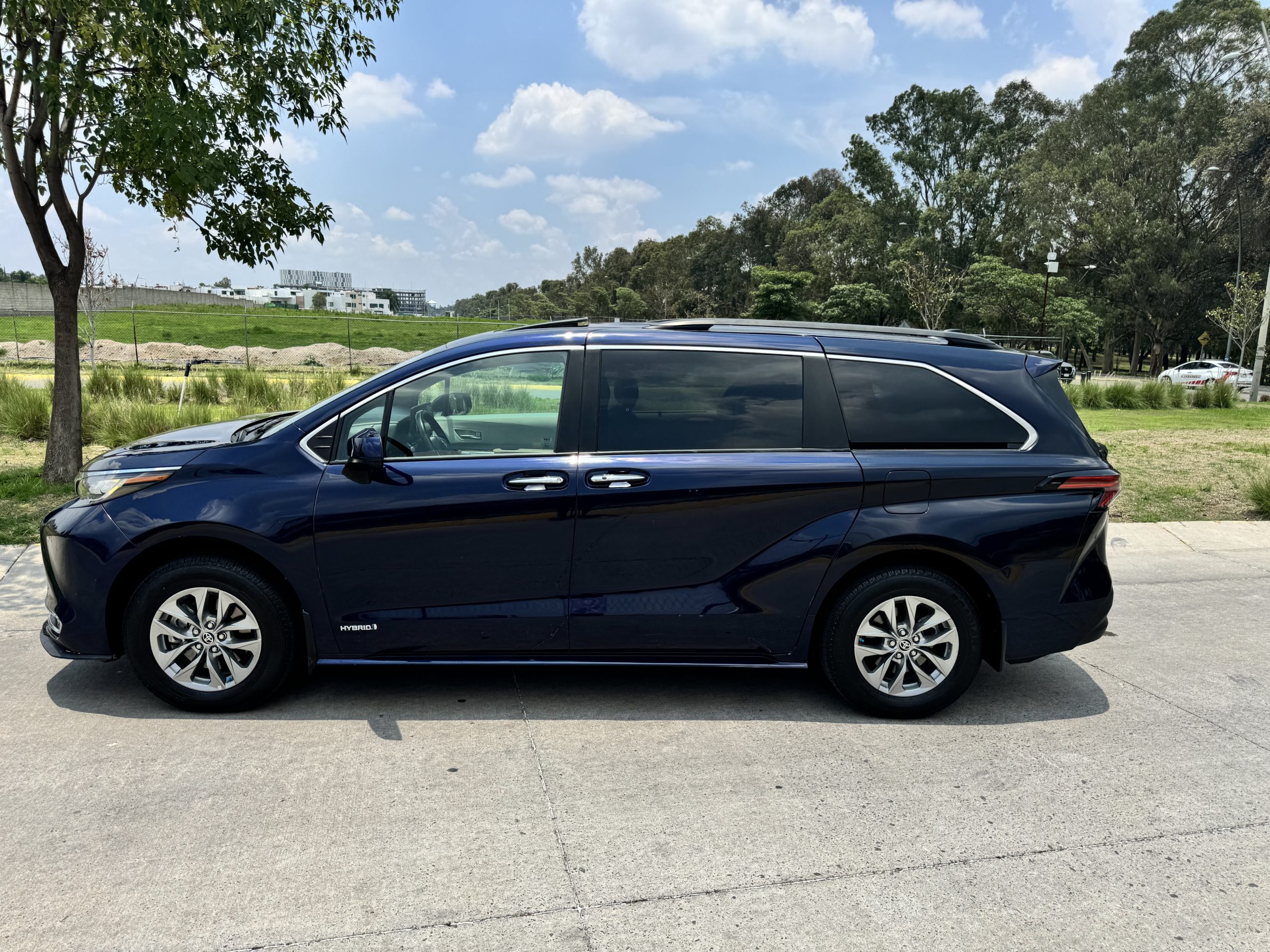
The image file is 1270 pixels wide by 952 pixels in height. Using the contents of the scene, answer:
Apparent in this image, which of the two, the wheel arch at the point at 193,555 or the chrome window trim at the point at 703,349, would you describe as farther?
the chrome window trim at the point at 703,349

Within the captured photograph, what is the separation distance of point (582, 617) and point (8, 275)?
10271 cm

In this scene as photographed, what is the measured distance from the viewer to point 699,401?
443cm

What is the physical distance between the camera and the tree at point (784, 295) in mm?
73750

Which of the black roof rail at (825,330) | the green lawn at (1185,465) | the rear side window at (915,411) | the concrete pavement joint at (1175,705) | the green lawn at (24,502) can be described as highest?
the black roof rail at (825,330)

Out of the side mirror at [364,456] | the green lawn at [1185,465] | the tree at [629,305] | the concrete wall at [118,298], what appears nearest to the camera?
the side mirror at [364,456]

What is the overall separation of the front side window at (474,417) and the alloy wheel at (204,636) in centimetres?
91

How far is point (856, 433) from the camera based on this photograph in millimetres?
4453

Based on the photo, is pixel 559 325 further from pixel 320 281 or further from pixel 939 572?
pixel 320 281

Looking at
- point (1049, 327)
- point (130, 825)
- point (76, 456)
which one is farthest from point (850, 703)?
point (1049, 327)

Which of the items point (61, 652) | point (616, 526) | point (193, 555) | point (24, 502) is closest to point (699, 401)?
point (616, 526)

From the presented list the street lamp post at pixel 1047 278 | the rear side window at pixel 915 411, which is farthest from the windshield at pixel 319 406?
the street lamp post at pixel 1047 278

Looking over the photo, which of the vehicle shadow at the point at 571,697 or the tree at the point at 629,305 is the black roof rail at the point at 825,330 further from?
the tree at the point at 629,305

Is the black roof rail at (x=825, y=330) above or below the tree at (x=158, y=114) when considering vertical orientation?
below

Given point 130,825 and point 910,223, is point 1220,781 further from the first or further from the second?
point 910,223
